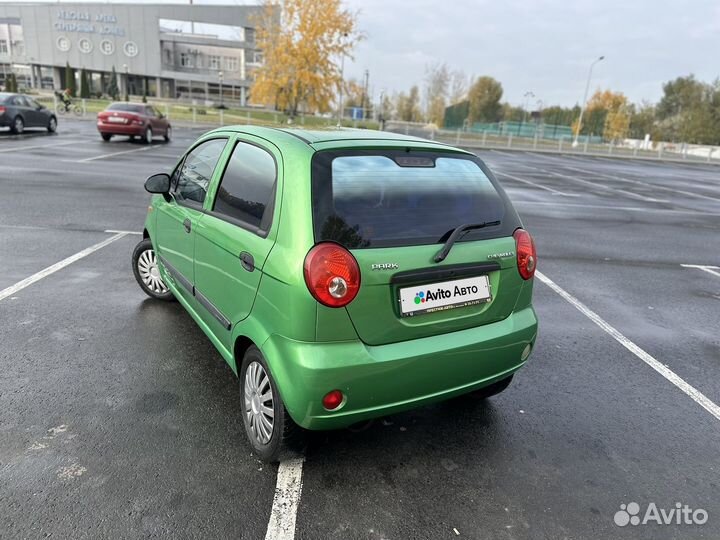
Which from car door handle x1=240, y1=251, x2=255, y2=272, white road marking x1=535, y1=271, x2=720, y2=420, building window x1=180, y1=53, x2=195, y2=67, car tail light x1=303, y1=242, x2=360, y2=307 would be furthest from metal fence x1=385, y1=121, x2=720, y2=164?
building window x1=180, y1=53, x2=195, y2=67

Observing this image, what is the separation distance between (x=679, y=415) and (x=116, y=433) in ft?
11.5

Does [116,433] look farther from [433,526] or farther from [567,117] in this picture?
[567,117]

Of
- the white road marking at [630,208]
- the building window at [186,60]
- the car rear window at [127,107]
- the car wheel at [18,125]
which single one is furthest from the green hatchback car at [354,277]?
the building window at [186,60]

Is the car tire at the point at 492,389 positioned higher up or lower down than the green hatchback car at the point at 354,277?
lower down

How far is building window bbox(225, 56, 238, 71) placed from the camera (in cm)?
7419

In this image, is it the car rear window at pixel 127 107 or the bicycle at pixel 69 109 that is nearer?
the car rear window at pixel 127 107

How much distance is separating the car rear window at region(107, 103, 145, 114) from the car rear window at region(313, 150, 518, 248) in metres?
21.2

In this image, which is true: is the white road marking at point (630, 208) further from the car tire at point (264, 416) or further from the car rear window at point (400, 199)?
the car tire at point (264, 416)

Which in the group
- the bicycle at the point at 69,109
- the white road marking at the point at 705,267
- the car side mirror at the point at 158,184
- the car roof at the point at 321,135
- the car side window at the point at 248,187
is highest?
the car roof at the point at 321,135

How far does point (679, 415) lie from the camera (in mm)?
3328

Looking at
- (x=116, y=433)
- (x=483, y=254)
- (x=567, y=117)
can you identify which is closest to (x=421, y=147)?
(x=483, y=254)

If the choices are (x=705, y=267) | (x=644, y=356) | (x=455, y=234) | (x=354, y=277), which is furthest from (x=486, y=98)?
(x=354, y=277)

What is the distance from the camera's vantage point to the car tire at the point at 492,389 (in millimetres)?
3161

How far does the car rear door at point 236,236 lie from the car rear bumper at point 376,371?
0.43 metres
